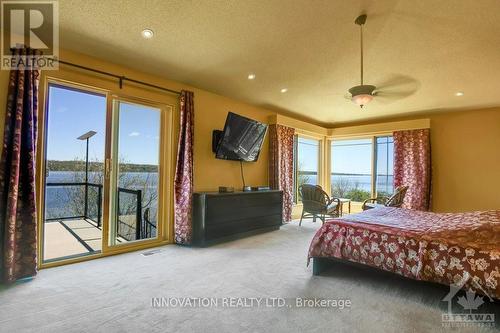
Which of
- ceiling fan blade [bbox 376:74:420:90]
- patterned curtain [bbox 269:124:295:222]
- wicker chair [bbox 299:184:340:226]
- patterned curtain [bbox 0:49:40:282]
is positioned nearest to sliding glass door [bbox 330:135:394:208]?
wicker chair [bbox 299:184:340:226]

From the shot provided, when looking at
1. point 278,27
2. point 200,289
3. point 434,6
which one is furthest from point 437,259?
point 278,27

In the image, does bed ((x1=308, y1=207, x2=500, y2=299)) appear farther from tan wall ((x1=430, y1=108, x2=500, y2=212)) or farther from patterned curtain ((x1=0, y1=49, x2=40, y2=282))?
patterned curtain ((x1=0, y1=49, x2=40, y2=282))

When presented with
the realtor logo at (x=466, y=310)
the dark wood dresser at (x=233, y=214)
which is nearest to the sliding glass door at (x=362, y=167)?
the dark wood dresser at (x=233, y=214)

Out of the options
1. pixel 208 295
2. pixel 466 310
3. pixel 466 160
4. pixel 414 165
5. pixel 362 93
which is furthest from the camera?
pixel 414 165

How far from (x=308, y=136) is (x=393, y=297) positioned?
454cm

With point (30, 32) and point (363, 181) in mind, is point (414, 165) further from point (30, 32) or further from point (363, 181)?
point (30, 32)

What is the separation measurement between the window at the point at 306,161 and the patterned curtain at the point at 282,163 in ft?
2.07

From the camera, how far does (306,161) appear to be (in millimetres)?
6484

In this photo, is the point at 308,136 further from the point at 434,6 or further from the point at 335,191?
the point at 434,6

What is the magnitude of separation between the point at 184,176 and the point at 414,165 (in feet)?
15.0

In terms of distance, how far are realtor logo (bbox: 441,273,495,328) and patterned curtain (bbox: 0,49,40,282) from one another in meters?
3.64

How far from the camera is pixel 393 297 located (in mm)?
2223

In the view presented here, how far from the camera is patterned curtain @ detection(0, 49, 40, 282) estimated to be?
2377 mm

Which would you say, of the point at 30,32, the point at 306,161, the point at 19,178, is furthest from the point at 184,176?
the point at 306,161
